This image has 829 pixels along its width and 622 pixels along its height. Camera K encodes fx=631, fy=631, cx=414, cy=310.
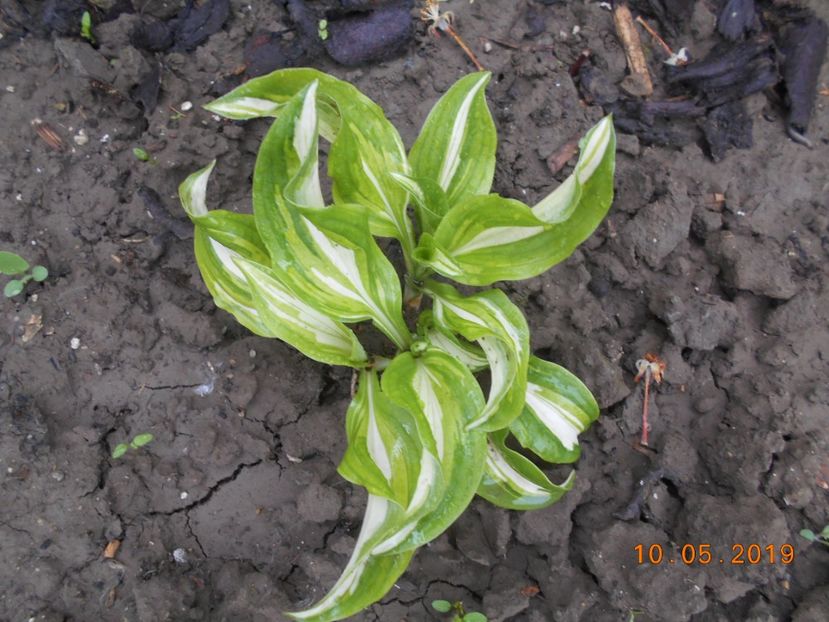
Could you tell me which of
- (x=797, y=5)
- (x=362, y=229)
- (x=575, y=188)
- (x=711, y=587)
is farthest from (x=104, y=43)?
(x=711, y=587)

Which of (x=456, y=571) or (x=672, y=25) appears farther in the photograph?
(x=672, y=25)

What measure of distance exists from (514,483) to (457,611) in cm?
47

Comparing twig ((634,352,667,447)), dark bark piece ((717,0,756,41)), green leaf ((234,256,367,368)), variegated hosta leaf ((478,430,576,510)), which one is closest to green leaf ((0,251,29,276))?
green leaf ((234,256,367,368))

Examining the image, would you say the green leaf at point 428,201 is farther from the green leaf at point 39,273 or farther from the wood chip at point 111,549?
the wood chip at point 111,549

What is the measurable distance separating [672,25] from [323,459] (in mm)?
2121

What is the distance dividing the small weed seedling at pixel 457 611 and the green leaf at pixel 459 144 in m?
1.24

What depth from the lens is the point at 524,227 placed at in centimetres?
171

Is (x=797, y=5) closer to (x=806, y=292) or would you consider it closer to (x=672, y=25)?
A: (x=672, y=25)

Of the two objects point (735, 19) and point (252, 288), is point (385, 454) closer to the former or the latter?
point (252, 288)

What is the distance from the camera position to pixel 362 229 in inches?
61.3

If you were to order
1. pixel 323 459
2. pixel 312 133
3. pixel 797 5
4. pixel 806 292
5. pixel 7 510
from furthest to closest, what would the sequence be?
pixel 797 5, pixel 806 292, pixel 323 459, pixel 7 510, pixel 312 133

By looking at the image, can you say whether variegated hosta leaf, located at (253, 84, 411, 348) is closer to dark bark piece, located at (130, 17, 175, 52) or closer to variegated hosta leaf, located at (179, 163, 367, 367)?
variegated hosta leaf, located at (179, 163, 367, 367)

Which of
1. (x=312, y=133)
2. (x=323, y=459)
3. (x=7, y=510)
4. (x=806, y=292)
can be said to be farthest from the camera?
(x=806, y=292)

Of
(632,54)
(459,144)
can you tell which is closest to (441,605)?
(459,144)
